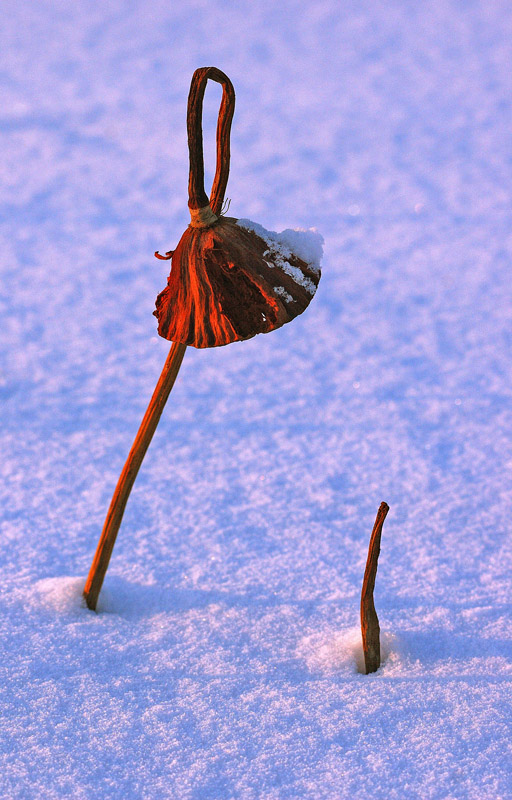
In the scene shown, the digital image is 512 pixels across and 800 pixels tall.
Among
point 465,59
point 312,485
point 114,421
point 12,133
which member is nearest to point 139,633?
point 312,485

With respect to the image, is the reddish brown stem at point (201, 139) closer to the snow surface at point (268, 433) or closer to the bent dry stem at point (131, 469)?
the bent dry stem at point (131, 469)

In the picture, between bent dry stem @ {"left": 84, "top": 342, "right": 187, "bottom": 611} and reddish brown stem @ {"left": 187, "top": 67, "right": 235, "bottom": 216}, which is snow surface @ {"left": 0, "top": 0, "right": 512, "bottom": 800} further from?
reddish brown stem @ {"left": 187, "top": 67, "right": 235, "bottom": 216}

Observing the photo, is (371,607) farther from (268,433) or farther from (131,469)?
(268,433)

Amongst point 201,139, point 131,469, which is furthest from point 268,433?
point 201,139

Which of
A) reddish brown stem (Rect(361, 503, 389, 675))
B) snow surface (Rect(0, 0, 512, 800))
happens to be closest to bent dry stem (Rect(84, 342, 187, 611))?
snow surface (Rect(0, 0, 512, 800))

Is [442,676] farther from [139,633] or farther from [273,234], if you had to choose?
[273,234]
